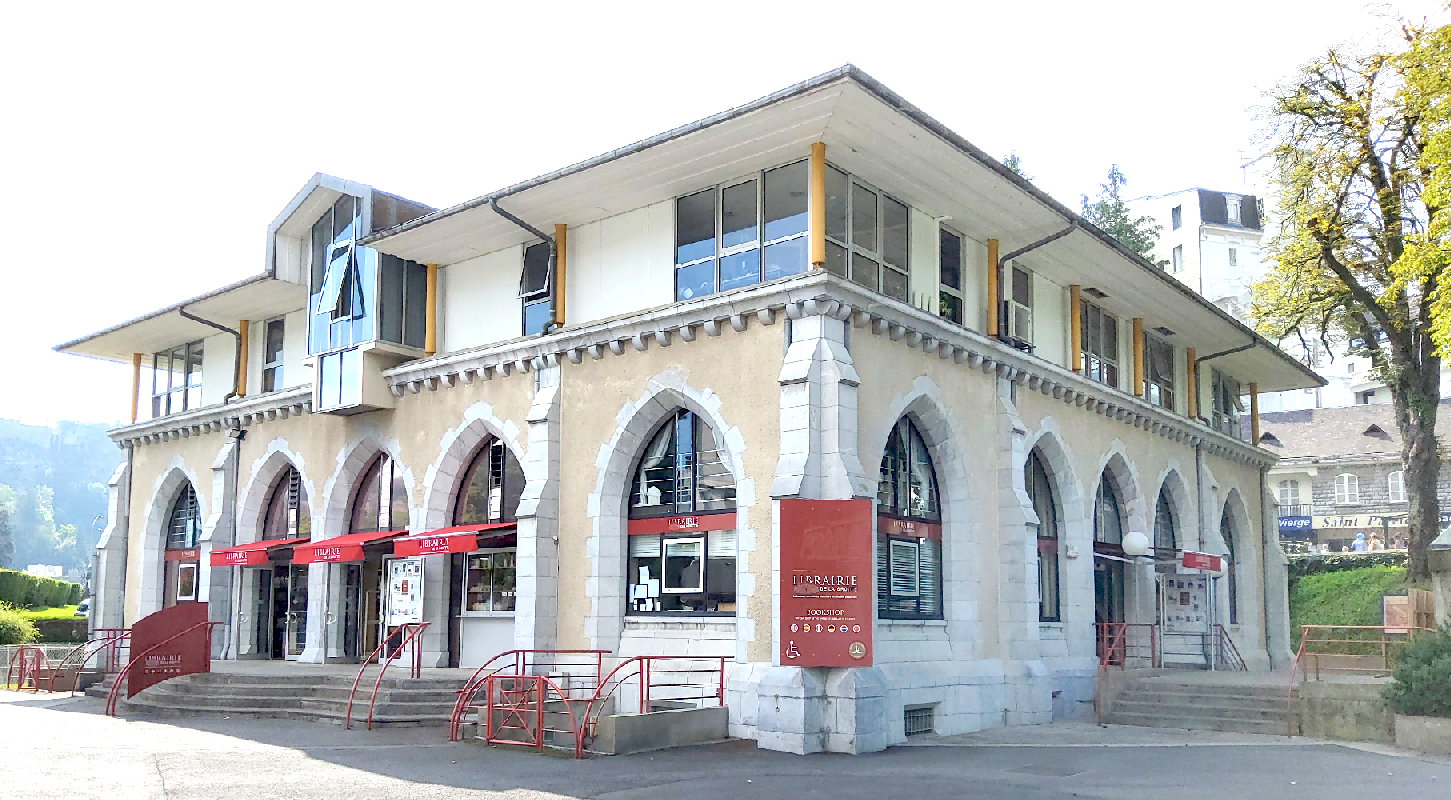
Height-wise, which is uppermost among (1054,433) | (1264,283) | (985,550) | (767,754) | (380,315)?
(1264,283)

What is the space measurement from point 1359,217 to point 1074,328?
11.2 meters

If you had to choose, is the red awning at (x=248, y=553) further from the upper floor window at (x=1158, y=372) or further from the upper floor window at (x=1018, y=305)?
the upper floor window at (x=1158, y=372)

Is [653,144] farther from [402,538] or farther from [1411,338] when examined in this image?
[1411,338]

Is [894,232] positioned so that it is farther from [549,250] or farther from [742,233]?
[549,250]

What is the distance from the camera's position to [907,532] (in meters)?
18.1

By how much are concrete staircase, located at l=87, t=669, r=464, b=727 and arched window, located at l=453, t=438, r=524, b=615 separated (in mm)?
2087

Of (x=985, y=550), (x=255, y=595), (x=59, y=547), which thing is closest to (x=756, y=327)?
(x=985, y=550)

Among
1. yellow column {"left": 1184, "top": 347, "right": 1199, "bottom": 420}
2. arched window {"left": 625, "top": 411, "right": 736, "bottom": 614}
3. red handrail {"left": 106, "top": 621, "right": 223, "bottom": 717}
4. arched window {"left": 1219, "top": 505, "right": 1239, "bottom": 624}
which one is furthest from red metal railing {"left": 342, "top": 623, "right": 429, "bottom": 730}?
arched window {"left": 1219, "top": 505, "right": 1239, "bottom": 624}

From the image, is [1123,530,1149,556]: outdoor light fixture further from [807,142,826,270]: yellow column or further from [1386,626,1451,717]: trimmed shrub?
[807,142,826,270]: yellow column

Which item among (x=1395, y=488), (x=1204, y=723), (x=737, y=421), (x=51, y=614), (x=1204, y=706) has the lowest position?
(x=1204, y=723)

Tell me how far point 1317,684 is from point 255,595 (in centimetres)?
1975

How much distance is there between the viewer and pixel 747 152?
1675cm

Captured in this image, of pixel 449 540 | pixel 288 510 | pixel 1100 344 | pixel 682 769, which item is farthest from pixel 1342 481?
pixel 682 769

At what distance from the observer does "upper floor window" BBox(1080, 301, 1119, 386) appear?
23.9 meters
